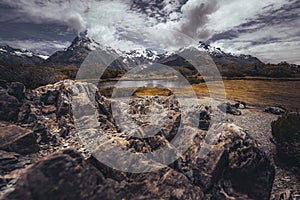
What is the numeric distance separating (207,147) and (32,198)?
693cm

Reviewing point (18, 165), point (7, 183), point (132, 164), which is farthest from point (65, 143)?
point (132, 164)

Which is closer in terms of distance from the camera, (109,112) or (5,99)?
(5,99)

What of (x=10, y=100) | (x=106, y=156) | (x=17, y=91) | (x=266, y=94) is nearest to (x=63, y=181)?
(x=106, y=156)

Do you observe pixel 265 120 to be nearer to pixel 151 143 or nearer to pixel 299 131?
pixel 299 131

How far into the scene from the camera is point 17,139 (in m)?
7.72

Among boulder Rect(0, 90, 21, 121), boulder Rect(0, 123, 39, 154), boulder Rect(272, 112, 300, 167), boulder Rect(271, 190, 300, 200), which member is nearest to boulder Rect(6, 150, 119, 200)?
boulder Rect(0, 123, 39, 154)

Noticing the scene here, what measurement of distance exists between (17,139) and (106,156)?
3.97 metres

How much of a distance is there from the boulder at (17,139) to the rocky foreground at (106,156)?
3cm

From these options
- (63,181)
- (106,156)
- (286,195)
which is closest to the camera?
(63,181)

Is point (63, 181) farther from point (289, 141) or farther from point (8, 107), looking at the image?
point (289, 141)

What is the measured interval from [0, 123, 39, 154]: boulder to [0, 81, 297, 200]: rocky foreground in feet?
0.11

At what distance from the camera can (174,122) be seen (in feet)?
32.1

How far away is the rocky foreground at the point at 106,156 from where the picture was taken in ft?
18.7

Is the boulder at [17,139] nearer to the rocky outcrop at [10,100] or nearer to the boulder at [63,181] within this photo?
the rocky outcrop at [10,100]
